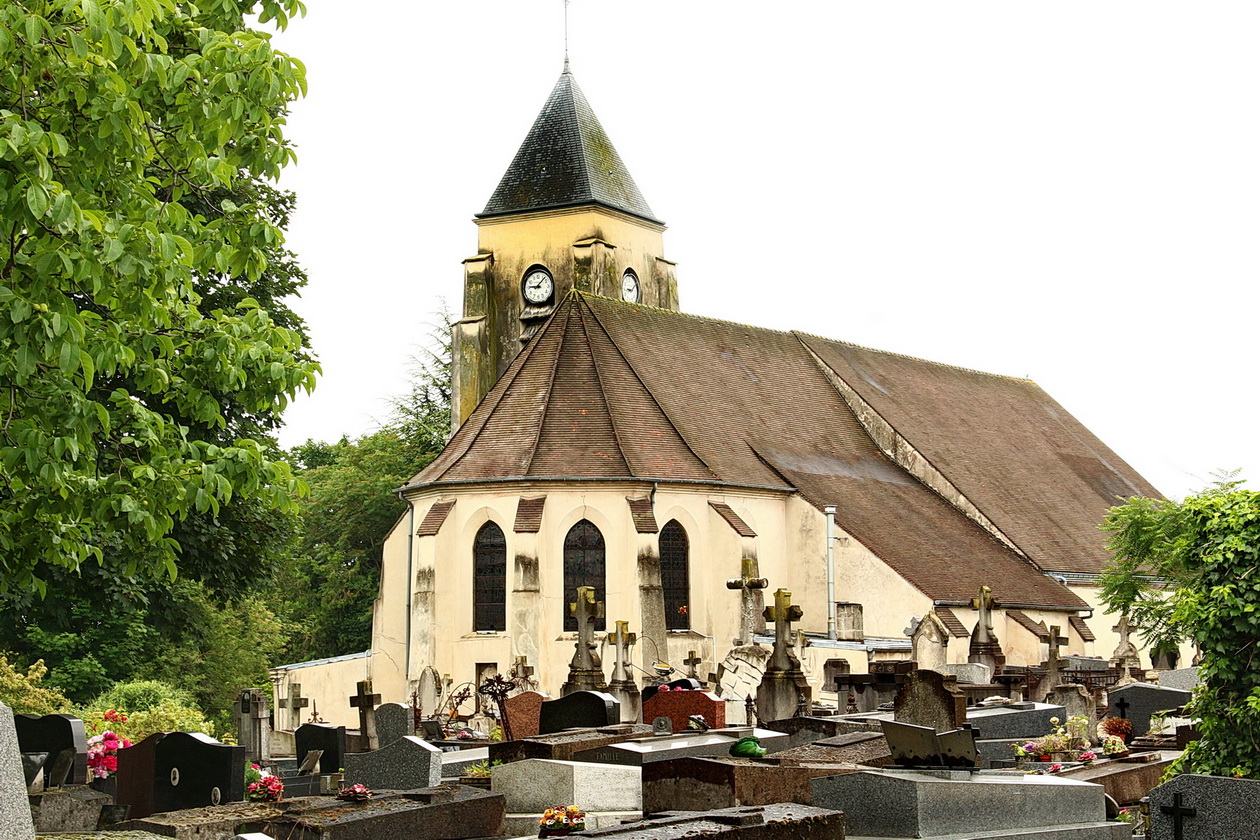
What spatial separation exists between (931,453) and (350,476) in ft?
60.9

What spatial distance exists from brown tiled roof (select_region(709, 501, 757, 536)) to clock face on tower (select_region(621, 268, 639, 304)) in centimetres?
1306

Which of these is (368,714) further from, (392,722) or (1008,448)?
(1008,448)

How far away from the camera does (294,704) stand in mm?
26219

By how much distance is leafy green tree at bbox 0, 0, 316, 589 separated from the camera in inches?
309

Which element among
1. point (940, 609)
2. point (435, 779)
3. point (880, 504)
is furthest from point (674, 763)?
point (880, 504)

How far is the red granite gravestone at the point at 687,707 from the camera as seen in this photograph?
48.0 feet

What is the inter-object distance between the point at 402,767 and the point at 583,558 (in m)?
18.3

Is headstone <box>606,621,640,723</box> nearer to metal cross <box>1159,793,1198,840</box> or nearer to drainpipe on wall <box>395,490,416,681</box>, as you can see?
metal cross <box>1159,793,1198,840</box>

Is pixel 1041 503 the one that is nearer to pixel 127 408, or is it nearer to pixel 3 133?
pixel 127 408

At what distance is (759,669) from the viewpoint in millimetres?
20672

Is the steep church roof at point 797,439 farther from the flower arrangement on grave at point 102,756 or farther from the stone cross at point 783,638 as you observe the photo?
the flower arrangement on grave at point 102,756

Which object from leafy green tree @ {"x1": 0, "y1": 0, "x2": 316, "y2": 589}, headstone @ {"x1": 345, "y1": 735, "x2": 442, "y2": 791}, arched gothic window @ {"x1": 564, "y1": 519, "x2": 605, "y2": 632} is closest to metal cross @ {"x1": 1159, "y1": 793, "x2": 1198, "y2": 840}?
headstone @ {"x1": 345, "y1": 735, "x2": 442, "y2": 791}

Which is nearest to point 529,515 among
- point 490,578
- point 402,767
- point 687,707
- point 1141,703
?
point 490,578

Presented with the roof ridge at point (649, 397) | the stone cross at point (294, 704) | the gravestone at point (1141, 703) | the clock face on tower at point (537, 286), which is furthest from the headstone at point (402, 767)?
the clock face on tower at point (537, 286)
